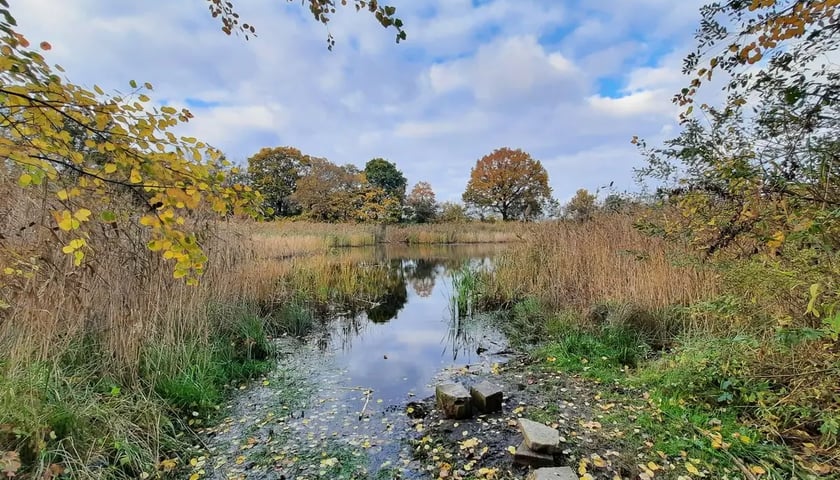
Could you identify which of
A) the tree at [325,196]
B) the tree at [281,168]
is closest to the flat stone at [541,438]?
the tree at [325,196]

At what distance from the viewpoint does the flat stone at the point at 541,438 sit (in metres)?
2.41

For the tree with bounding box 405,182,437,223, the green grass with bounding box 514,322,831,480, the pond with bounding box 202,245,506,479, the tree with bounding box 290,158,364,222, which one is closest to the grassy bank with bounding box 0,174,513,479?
the pond with bounding box 202,245,506,479

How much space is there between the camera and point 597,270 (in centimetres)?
535

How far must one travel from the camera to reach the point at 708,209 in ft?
9.34

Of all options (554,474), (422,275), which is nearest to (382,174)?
(422,275)

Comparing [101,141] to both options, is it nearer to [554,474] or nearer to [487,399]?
[554,474]

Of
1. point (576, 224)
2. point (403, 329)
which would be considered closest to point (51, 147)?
point (403, 329)

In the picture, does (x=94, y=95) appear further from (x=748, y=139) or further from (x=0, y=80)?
(x=748, y=139)

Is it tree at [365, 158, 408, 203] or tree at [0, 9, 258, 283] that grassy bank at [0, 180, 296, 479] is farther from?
tree at [365, 158, 408, 203]

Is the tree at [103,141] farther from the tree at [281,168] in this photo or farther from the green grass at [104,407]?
the tree at [281,168]

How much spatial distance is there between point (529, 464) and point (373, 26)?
268 centimetres

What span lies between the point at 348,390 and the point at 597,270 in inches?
144

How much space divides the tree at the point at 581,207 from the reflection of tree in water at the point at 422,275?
3.49 metres

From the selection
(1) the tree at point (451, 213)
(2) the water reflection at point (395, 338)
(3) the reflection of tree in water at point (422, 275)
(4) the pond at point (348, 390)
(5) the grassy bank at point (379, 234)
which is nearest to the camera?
(4) the pond at point (348, 390)
